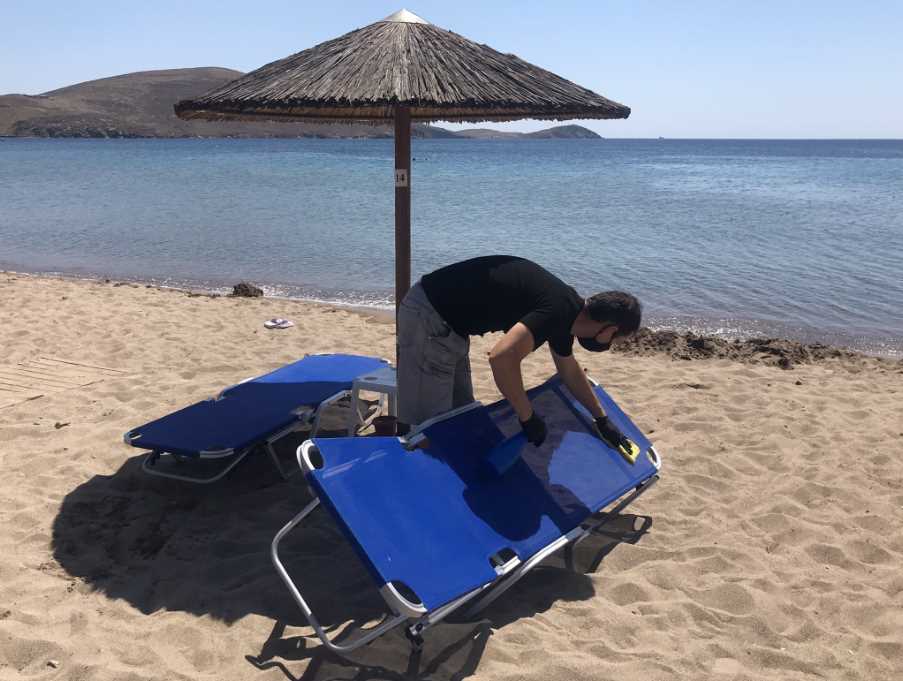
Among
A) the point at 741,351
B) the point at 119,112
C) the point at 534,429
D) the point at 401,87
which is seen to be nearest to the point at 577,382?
the point at 534,429

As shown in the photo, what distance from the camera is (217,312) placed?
855cm

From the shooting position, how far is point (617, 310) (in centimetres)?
308

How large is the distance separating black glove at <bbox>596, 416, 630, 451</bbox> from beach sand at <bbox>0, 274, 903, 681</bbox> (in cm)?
51

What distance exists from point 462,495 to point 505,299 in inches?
34.4

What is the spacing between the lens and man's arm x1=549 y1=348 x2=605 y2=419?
3.54m

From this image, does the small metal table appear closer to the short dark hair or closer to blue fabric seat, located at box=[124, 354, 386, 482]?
blue fabric seat, located at box=[124, 354, 386, 482]

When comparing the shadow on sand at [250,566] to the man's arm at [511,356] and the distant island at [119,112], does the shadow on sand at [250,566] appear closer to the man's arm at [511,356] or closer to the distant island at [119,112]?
the man's arm at [511,356]

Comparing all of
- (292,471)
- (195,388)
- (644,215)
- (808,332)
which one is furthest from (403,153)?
(644,215)

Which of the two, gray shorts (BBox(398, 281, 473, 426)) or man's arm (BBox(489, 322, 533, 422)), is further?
gray shorts (BBox(398, 281, 473, 426))

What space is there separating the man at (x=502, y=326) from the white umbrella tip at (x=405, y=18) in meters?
1.83

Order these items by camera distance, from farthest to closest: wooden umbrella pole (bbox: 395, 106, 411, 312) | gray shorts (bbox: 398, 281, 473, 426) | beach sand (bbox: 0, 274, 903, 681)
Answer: wooden umbrella pole (bbox: 395, 106, 411, 312)
gray shorts (bbox: 398, 281, 473, 426)
beach sand (bbox: 0, 274, 903, 681)

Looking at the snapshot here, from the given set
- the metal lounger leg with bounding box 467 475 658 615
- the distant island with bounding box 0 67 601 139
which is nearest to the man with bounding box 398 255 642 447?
the metal lounger leg with bounding box 467 475 658 615

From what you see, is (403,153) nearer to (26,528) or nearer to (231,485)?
(231,485)

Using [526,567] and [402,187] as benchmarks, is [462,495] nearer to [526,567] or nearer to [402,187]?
[526,567]
